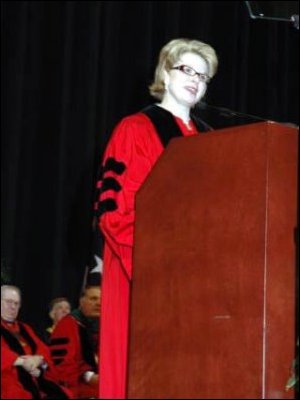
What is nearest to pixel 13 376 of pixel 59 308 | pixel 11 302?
pixel 11 302

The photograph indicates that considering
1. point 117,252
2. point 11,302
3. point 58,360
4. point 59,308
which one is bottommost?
point 58,360

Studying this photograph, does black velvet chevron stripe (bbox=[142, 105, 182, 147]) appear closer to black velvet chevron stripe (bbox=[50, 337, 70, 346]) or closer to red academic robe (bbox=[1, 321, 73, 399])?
red academic robe (bbox=[1, 321, 73, 399])

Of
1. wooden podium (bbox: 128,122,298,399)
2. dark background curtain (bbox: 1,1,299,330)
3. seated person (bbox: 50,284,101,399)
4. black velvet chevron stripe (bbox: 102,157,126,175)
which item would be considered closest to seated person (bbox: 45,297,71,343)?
seated person (bbox: 50,284,101,399)

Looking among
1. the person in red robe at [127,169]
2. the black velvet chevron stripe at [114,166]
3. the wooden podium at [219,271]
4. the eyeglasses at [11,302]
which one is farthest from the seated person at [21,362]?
the wooden podium at [219,271]

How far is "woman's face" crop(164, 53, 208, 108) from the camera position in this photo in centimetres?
301

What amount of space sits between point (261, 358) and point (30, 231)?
270 inches

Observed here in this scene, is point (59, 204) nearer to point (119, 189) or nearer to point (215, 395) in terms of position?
point (119, 189)

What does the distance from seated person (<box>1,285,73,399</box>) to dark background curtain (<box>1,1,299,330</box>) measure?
101 centimetres

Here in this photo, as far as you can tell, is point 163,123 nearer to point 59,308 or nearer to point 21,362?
point 21,362

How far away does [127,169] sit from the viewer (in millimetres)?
2756

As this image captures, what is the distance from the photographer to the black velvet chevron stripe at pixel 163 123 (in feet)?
9.59

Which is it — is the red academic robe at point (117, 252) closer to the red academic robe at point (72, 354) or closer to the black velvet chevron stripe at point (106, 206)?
the black velvet chevron stripe at point (106, 206)

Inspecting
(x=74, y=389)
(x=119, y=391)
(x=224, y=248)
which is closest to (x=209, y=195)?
(x=224, y=248)

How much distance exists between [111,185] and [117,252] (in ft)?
0.66
